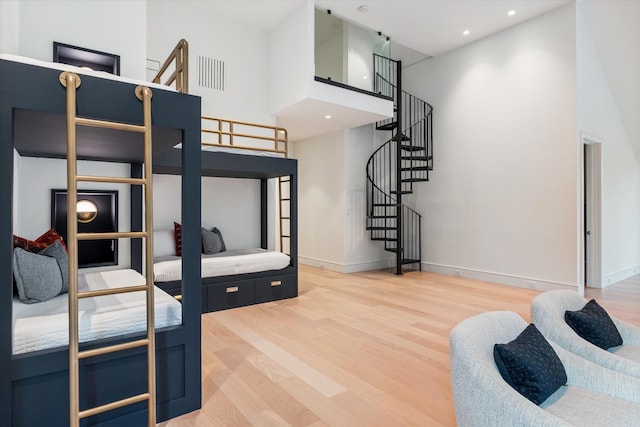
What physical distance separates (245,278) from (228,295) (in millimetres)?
311

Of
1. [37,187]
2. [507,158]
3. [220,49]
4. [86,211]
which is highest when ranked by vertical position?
[220,49]

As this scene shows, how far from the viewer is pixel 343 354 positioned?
10.2ft

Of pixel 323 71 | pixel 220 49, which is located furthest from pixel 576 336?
pixel 220 49

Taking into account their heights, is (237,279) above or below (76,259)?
below

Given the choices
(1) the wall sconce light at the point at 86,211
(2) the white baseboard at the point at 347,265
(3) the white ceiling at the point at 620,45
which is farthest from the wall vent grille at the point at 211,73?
(3) the white ceiling at the point at 620,45

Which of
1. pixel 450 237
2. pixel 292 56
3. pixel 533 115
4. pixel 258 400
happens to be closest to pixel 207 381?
pixel 258 400

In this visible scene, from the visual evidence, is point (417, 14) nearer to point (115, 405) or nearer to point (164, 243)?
point (164, 243)

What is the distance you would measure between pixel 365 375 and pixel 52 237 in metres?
3.07

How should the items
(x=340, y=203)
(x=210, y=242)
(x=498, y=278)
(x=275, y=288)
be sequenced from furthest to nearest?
(x=340, y=203)
(x=498, y=278)
(x=210, y=242)
(x=275, y=288)

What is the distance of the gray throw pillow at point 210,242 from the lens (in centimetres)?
538

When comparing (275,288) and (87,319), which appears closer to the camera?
(87,319)

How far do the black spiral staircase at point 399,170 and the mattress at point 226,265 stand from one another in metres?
2.67

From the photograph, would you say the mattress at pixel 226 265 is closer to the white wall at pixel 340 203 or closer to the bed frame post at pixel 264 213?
the bed frame post at pixel 264 213

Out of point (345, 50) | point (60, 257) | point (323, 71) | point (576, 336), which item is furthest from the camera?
point (345, 50)
